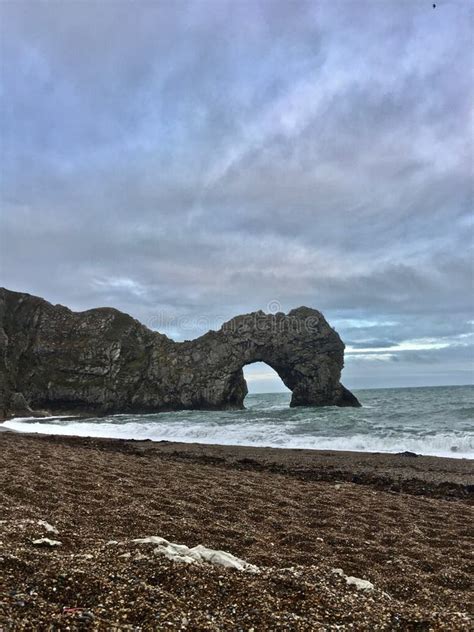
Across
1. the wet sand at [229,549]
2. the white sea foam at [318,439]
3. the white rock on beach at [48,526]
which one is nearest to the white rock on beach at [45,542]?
the wet sand at [229,549]

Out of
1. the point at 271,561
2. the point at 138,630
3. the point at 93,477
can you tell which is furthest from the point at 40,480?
the point at 138,630

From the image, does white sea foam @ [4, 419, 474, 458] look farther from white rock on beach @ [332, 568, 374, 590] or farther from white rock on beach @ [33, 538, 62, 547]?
white rock on beach @ [33, 538, 62, 547]

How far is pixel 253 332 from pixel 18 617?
189ft

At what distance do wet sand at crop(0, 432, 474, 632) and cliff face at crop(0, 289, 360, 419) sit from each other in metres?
46.4

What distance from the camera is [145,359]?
60719 mm

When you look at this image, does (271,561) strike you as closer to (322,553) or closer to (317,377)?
(322,553)

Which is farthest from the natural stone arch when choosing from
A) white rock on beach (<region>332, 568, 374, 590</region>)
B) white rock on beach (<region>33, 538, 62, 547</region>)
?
white rock on beach (<region>332, 568, 374, 590</region>)

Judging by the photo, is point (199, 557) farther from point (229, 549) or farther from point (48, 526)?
point (48, 526)

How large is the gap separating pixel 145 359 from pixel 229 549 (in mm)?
56879

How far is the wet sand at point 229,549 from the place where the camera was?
3398 millimetres

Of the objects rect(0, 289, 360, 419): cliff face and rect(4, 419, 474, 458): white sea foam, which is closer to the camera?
rect(4, 419, 474, 458): white sea foam

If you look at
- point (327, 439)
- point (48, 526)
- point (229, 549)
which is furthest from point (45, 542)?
point (327, 439)

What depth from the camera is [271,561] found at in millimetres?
4961

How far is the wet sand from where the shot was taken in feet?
11.1
